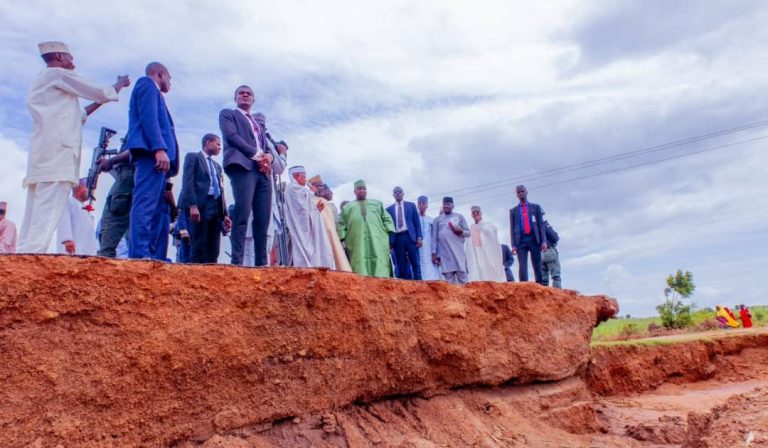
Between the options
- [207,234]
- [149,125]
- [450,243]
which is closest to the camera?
[149,125]

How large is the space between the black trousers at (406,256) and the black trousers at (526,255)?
1.60 metres

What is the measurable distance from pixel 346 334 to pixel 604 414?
360 cm

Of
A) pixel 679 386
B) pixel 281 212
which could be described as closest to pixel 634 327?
pixel 679 386

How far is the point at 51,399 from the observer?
113 inches

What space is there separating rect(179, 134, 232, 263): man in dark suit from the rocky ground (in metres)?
2.14

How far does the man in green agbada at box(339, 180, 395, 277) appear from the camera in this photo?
28.3ft

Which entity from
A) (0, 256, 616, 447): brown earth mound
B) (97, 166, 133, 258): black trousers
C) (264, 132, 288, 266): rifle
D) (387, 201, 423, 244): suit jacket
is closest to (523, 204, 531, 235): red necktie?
(387, 201, 423, 244): suit jacket

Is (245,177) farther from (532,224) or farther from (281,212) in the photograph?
(532,224)

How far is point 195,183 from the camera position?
5.96m

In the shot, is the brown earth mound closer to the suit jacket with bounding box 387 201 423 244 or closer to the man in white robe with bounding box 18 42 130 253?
the man in white robe with bounding box 18 42 130 253

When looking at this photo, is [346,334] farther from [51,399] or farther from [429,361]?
[51,399]

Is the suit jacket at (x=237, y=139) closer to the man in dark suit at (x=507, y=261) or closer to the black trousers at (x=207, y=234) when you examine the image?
the black trousers at (x=207, y=234)

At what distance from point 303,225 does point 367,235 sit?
99cm

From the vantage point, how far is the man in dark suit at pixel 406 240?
9320mm
